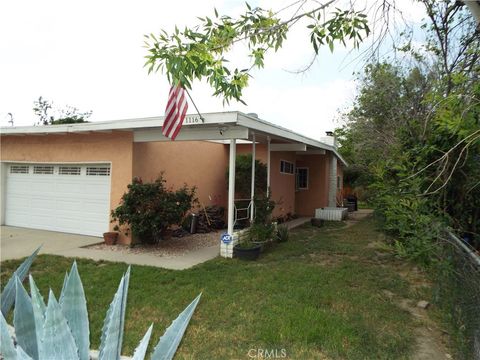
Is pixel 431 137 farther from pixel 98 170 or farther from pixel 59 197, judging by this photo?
pixel 59 197

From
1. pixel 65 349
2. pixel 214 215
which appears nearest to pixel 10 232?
pixel 214 215

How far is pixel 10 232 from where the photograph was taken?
10461mm

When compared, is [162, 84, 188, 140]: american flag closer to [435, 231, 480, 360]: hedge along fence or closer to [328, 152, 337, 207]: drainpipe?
[435, 231, 480, 360]: hedge along fence

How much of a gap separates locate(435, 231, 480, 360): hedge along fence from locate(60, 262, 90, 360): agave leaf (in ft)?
8.87

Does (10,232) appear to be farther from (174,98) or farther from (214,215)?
(174,98)

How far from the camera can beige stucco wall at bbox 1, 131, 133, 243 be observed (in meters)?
9.34

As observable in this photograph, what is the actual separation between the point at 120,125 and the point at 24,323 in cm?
747

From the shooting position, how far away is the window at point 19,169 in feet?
38.4

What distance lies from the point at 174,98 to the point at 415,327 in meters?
5.48

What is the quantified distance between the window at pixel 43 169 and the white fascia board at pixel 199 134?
3.87m

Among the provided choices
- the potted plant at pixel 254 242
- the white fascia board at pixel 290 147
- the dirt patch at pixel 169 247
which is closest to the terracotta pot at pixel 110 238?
the dirt patch at pixel 169 247

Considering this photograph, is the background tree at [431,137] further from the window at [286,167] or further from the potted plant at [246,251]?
the window at [286,167]

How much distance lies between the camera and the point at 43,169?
36.9 ft

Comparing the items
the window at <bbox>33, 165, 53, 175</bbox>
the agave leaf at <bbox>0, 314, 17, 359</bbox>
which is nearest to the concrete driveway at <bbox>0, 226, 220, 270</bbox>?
the window at <bbox>33, 165, 53, 175</bbox>
